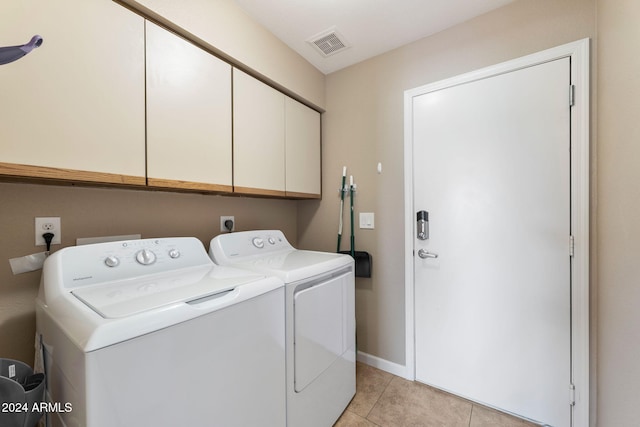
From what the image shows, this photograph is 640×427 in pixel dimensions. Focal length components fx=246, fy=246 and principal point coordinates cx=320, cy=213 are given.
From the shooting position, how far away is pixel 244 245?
1.57m

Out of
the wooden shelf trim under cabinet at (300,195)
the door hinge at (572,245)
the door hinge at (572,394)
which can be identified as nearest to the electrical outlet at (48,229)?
the wooden shelf trim under cabinet at (300,195)

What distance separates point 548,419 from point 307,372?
145 centimetres

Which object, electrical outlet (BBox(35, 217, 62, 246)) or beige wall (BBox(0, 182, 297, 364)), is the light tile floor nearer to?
beige wall (BBox(0, 182, 297, 364))

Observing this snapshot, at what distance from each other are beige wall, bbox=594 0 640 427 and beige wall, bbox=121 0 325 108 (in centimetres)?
172

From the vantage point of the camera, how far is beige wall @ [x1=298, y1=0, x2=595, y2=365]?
1.56m

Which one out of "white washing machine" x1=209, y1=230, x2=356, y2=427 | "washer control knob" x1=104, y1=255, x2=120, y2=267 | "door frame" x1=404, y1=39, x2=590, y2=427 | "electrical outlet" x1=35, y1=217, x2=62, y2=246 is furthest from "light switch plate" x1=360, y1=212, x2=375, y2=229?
"electrical outlet" x1=35, y1=217, x2=62, y2=246

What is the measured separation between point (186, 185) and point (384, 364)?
1.95 metres

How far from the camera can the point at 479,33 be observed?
1604 mm

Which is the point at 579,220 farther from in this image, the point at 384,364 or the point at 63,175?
the point at 63,175

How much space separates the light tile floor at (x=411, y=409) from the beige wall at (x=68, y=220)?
4.94 feet

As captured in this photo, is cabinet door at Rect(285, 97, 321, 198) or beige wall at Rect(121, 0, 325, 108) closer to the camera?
beige wall at Rect(121, 0, 325, 108)

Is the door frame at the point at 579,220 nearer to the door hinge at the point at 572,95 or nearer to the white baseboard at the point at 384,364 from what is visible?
the door hinge at the point at 572,95

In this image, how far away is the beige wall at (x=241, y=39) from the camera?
120cm

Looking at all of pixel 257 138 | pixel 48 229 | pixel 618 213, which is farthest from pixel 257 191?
pixel 618 213
